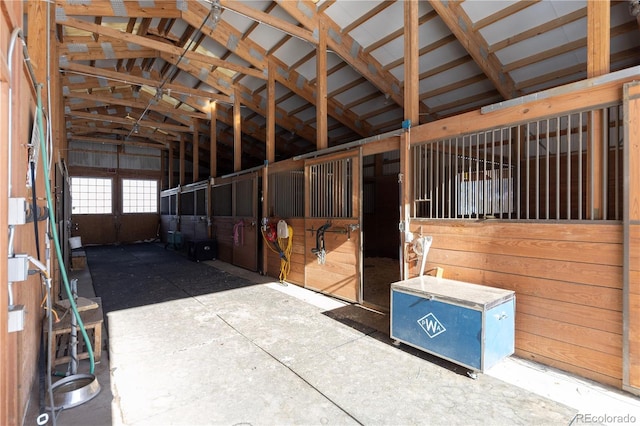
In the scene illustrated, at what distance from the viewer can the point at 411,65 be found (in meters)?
3.38

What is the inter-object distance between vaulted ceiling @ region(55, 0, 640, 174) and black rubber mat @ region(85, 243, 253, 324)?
140 inches

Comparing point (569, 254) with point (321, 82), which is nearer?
point (569, 254)

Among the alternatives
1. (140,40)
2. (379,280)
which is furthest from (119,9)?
(379,280)

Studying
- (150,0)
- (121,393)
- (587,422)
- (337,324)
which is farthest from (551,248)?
(150,0)

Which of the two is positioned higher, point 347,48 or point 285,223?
point 347,48

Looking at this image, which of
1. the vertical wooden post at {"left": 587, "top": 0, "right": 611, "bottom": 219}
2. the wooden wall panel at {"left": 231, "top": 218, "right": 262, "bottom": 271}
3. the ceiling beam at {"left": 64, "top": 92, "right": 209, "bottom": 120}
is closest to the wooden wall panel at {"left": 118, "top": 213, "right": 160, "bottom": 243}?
the ceiling beam at {"left": 64, "top": 92, "right": 209, "bottom": 120}

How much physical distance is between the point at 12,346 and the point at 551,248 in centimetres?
309

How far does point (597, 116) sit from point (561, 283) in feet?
3.72

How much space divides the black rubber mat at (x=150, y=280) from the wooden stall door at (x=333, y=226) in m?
1.33

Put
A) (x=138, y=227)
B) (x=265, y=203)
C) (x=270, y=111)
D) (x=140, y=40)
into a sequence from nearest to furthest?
1. (x=140, y=40)
2. (x=265, y=203)
3. (x=270, y=111)
4. (x=138, y=227)

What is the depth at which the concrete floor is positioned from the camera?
1.78 metres

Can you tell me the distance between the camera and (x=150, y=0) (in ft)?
15.2

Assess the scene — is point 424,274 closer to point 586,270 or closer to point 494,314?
point 494,314

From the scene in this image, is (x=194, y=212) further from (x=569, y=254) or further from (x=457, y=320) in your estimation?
(x=569, y=254)
